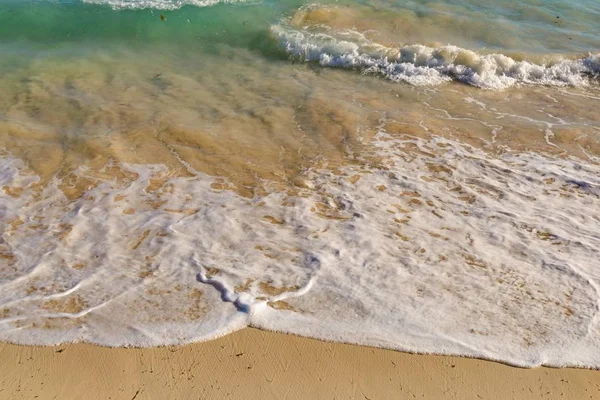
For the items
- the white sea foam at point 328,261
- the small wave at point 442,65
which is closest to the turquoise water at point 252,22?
the small wave at point 442,65

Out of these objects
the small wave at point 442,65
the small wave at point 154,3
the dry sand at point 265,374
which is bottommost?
the dry sand at point 265,374

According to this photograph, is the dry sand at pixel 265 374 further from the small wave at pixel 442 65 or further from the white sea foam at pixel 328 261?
the small wave at pixel 442 65

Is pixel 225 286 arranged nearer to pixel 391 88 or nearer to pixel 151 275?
pixel 151 275

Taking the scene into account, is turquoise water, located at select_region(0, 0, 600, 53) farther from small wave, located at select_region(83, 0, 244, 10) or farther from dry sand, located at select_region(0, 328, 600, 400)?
dry sand, located at select_region(0, 328, 600, 400)

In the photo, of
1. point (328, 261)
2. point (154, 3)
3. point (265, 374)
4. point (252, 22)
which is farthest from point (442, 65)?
point (265, 374)

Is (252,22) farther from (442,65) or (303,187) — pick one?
(303,187)

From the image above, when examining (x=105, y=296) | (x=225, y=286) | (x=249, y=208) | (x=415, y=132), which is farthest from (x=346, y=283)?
(x=415, y=132)

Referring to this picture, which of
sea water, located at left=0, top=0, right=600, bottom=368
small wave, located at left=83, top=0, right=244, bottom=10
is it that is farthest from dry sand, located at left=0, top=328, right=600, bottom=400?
small wave, located at left=83, top=0, right=244, bottom=10
